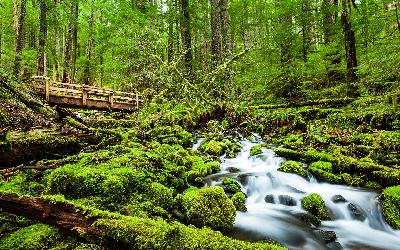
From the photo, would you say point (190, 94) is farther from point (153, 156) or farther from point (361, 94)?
point (361, 94)

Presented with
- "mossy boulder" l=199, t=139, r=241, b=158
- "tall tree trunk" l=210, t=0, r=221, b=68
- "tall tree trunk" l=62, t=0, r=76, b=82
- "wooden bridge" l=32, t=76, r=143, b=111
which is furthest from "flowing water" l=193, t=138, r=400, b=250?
"tall tree trunk" l=62, t=0, r=76, b=82

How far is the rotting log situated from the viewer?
136 inches

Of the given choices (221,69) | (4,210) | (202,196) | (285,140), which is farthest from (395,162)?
(4,210)

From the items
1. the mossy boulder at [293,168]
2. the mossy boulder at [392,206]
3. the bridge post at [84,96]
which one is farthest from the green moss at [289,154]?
the bridge post at [84,96]

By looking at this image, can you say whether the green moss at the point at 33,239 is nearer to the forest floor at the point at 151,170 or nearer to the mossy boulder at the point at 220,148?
the forest floor at the point at 151,170

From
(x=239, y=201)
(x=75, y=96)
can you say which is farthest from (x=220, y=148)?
(x=75, y=96)

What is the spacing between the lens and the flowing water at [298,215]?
17.1 feet

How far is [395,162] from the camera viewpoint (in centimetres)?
721

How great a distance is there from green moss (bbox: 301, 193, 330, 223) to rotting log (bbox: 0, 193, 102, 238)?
4.19 m

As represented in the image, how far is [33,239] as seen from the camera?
11.9 ft

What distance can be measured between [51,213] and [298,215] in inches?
168

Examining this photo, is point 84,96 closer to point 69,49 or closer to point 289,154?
point 69,49

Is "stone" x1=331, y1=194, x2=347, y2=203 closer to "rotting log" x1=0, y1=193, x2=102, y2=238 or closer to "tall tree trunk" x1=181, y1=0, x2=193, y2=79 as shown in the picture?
"rotting log" x1=0, y1=193, x2=102, y2=238

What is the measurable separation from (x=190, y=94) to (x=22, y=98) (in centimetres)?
669
